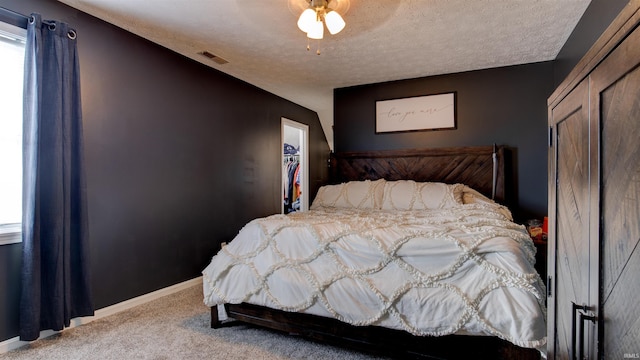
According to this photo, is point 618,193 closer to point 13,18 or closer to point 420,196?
point 420,196

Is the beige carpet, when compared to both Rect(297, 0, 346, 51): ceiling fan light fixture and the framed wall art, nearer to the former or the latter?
Rect(297, 0, 346, 51): ceiling fan light fixture

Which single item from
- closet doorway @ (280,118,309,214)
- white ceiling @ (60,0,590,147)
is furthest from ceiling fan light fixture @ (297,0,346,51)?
closet doorway @ (280,118,309,214)

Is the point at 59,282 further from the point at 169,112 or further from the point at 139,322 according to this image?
the point at 169,112

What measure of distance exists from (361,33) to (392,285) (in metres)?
2.05

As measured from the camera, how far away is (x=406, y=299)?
68.4 inches

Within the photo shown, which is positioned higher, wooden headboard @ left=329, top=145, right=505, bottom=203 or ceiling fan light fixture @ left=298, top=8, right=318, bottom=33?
ceiling fan light fixture @ left=298, top=8, right=318, bottom=33

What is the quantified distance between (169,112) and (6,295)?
1834mm

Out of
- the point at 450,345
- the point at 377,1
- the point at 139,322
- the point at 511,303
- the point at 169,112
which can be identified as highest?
the point at 377,1

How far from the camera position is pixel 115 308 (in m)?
2.62

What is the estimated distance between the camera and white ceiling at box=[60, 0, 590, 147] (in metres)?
2.32

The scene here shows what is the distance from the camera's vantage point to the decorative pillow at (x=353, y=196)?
3.51 m

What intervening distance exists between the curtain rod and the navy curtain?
71mm

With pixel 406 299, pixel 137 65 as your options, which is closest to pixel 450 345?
pixel 406 299

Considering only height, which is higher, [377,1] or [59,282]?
[377,1]
